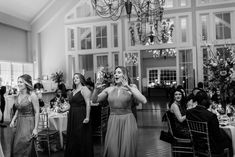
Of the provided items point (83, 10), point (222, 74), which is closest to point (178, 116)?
point (222, 74)

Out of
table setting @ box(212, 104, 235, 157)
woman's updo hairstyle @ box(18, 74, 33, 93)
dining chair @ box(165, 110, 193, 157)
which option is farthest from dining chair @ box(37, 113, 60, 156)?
table setting @ box(212, 104, 235, 157)

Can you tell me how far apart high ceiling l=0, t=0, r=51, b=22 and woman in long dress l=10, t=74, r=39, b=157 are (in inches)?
327

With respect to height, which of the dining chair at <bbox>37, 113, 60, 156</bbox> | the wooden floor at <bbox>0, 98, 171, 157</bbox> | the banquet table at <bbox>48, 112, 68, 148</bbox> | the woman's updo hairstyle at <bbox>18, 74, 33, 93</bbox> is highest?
the woman's updo hairstyle at <bbox>18, 74, 33, 93</bbox>

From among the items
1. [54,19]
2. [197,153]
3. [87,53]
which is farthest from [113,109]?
[54,19]

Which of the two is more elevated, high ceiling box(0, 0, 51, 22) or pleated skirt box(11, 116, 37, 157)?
high ceiling box(0, 0, 51, 22)

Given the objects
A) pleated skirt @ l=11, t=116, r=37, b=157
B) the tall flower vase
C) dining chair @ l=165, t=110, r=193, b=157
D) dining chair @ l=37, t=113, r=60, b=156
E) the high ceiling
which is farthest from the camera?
the high ceiling

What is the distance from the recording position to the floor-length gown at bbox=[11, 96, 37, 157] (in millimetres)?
3701

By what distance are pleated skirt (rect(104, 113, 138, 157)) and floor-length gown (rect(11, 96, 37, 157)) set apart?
3.73 ft

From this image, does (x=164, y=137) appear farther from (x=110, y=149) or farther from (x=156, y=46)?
(x=156, y=46)

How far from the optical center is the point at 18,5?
11648mm

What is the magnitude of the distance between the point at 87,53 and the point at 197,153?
9373 mm

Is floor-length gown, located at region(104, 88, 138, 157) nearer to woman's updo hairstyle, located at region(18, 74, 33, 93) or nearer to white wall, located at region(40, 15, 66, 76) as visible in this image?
woman's updo hairstyle, located at region(18, 74, 33, 93)

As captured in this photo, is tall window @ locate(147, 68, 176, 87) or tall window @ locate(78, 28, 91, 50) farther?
tall window @ locate(147, 68, 176, 87)

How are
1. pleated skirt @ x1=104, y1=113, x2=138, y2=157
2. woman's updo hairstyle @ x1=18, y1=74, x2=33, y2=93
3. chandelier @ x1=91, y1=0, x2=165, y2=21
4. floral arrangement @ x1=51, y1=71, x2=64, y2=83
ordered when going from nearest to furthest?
pleated skirt @ x1=104, y1=113, x2=138, y2=157, woman's updo hairstyle @ x1=18, y1=74, x2=33, y2=93, chandelier @ x1=91, y1=0, x2=165, y2=21, floral arrangement @ x1=51, y1=71, x2=64, y2=83
